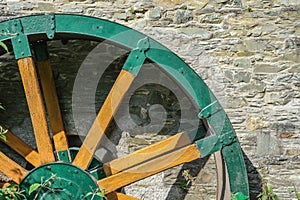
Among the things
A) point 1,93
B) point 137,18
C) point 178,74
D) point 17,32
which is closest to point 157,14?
point 137,18

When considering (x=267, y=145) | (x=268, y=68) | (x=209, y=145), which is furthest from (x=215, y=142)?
(x=268, y=68)

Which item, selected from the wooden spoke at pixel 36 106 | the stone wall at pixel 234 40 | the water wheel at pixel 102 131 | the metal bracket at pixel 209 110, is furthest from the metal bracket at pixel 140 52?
the wooden spoke at pixel 36 106

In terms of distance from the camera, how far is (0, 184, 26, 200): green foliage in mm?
3215

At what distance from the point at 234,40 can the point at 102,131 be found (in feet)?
3.53

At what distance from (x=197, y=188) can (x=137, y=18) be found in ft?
4.11

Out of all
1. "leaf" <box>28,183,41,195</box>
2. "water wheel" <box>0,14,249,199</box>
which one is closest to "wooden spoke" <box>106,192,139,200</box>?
"water wheel" <box>0,14,249,199</box>

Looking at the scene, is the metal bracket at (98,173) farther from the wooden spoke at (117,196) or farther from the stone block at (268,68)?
the stone block at (268,68)

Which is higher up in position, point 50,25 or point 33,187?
point 50,25

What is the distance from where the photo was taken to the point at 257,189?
386 cm

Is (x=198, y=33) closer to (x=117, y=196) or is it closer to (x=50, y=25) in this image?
(x=50, y=25)

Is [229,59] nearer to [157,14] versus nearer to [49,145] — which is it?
[157,14]

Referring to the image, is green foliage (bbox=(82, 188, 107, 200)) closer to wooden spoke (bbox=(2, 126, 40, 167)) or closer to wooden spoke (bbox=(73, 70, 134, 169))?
wooden spoke (bbox=(73, 70, 134, 169))

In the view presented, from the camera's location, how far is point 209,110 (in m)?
3.42

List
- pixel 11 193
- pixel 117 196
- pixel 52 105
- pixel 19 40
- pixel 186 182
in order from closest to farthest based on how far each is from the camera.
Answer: pixel 11 193 < pixel 19 40 < pixel 117 196 < pixel 52 105 < pixel 186 182
